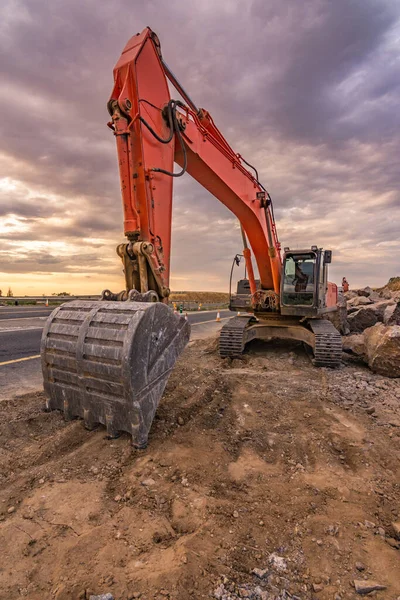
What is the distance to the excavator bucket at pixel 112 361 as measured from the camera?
3059 millimetres

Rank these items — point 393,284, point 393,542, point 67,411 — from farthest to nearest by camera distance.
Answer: point 393,284 < point 67,411 < point 393,542

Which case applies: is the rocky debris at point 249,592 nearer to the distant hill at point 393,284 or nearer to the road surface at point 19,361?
the road surface at point 19,361

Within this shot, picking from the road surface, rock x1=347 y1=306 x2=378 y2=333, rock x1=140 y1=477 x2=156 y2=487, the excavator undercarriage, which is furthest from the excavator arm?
rock x1=347 y1=306 x2=378 y2=333

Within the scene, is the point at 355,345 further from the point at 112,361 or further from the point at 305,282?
the point at 112,361

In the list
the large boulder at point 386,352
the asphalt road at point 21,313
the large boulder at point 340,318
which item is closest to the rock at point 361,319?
the large boulder at point 340,318

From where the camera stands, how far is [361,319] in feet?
36.7

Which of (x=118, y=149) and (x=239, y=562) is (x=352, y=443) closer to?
(x=239, y=562)

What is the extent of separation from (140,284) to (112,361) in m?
1.28

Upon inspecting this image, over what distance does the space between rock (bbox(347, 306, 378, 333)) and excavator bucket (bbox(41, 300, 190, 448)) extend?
30.4 feet

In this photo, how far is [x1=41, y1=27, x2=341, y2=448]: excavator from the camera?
3.13 m

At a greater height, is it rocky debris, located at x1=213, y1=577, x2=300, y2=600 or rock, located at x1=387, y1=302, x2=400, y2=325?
rock, located at x1=387, y1=302, x2=400, y2=325

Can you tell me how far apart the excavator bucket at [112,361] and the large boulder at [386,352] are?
4.51 meters

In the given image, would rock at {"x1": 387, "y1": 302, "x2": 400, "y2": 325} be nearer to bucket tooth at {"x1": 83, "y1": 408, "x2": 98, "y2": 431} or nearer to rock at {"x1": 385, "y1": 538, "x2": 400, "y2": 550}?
rock at {"x1": 385, "y1": 538, "x2": 400, "y2": 550}

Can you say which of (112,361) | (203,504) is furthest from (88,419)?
(203,504)
